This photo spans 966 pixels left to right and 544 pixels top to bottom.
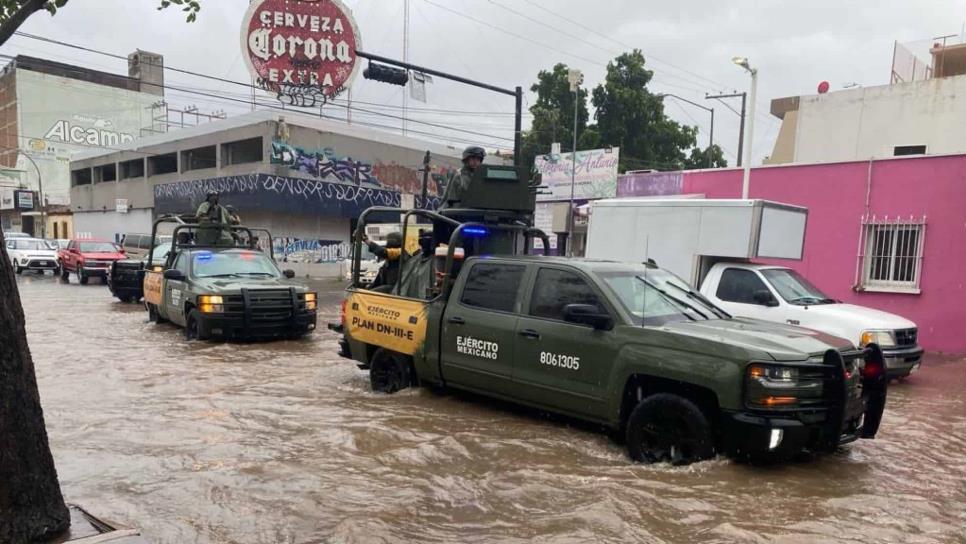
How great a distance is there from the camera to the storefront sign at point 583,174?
74.8ft

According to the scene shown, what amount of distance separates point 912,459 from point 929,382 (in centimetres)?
486

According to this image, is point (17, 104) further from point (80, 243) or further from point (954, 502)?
point (954, 502)

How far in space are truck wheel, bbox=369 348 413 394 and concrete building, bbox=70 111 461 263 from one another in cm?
1665

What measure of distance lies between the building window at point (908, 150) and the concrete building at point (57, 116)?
52962 mm

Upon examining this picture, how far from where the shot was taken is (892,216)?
13.1 m

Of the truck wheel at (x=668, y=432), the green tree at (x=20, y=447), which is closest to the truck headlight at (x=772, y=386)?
the truck wheel at (x=668, y=432)

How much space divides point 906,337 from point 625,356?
5853 millimetres

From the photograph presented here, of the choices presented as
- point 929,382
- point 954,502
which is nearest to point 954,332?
point 929,382

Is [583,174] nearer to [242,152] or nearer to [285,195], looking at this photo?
[285,195]

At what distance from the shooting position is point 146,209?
3750cm

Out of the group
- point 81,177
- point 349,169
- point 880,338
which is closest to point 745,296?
point 880,338

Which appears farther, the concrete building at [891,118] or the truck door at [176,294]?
the concrete building at [891,118]

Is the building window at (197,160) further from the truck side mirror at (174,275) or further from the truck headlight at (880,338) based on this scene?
the truck headlight at (880,338)

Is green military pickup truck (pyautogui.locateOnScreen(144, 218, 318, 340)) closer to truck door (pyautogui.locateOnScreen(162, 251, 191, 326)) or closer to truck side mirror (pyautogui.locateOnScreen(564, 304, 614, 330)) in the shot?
truck door (pyautogui.locateOnScreen(162, 251, 191, 326))
